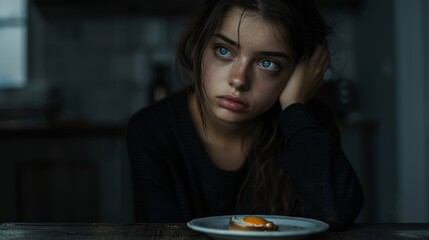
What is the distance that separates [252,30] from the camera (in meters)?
1.17

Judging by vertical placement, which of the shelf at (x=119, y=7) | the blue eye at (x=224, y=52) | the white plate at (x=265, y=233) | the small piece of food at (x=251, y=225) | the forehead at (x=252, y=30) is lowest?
the white plate at (x=265, y=233)

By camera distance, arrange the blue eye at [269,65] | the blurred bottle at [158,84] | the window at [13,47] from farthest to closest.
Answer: the window at [13,47] → the blurred bottle at [158,84] → the blue eye at [269,65]

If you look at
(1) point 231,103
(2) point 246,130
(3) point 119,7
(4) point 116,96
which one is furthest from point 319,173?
(4) point 116,96

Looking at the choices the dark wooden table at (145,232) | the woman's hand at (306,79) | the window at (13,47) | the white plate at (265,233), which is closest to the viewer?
the white plate at (265,233)

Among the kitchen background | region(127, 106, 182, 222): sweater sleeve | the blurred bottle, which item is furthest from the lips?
the blurred bottle

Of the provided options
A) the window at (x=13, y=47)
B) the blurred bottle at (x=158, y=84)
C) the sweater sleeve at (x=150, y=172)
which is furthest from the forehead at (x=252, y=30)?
the window at (x=13, y=47)

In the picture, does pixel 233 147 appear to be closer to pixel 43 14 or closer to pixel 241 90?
pixel 241 90

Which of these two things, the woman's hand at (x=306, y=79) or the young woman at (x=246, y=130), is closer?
the young woman at (x=246, y=130)

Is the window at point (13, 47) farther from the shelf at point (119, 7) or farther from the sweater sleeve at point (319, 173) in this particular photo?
the sweater sleeve at point (319, 173)

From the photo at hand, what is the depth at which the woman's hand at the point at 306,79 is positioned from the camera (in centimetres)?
130

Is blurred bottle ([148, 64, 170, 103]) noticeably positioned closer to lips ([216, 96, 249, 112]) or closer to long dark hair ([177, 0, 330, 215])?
long dark hair ([177, 0, 330, 215])

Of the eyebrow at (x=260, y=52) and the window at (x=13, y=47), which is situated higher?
the window at (x=13, y=47)

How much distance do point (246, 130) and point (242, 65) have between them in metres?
0.28

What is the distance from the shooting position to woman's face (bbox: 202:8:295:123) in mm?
1152
